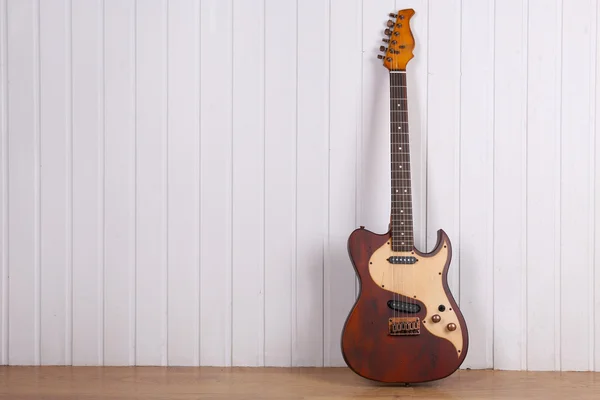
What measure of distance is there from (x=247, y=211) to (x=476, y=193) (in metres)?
0.74

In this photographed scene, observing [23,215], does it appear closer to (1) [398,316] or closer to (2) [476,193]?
(1) [398,316]

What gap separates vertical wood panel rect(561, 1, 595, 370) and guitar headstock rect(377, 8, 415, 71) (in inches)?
20.0

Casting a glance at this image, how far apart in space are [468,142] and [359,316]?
2.18 feet

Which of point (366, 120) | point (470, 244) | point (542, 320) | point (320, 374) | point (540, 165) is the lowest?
point (320, 374)

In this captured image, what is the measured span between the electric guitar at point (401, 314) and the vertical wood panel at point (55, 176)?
94cm

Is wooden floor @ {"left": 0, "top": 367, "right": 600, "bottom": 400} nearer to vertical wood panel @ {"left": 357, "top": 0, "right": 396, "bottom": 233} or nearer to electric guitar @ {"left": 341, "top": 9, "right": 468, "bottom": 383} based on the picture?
electric guitar @ {"left": 341, "top": 9, "right": 468, "bottom": 383}

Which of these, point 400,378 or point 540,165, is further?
point 540,165

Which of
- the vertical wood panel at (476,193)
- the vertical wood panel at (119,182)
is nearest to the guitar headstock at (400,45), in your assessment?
the vertical wood panel at (476,193)

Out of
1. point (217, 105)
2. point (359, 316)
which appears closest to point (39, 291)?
point (217, 105)

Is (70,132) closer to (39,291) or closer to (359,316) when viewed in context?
(39,291)

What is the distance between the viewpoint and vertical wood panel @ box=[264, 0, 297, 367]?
6.02ft

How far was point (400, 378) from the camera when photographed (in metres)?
1.64

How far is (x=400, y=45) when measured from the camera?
1740mm

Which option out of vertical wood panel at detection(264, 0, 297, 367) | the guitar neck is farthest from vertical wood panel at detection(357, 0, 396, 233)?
vertical wood panel at detection(264, 0, 297, 367)
